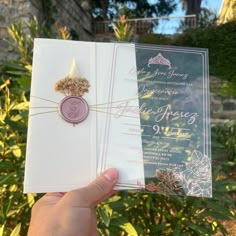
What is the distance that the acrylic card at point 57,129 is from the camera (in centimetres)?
97

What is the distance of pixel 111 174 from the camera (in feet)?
3.18

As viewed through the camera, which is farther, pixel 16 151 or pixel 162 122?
pixel 16 151

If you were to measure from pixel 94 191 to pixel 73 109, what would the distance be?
215 mm

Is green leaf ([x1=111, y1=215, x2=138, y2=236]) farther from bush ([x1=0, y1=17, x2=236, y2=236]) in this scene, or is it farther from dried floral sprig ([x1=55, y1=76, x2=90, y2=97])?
dried floral sprig ([x1=55, y1=76, x2=90, y2=97])

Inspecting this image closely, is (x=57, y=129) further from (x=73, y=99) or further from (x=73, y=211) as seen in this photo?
(x=73, y=211)

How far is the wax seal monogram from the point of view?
0.99 m

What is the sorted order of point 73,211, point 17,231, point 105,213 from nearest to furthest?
point 73,211, point 105,213, point 17,231

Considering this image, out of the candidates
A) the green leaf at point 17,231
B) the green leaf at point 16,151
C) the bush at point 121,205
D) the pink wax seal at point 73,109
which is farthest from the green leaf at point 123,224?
the pink wax seal at point 73,109

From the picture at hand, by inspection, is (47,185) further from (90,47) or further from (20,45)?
(20,45)

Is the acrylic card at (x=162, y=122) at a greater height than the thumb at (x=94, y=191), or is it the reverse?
the acrylic card at (x=162, y=122)

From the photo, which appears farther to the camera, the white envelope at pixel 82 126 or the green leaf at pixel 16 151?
the green leaf at pixel 16 151

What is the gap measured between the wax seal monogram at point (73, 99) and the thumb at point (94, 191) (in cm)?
16

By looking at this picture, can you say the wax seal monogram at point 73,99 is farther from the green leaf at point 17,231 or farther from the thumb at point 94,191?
the green leaf at point 17,231

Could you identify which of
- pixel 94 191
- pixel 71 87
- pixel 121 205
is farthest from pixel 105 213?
pixel 71 87
